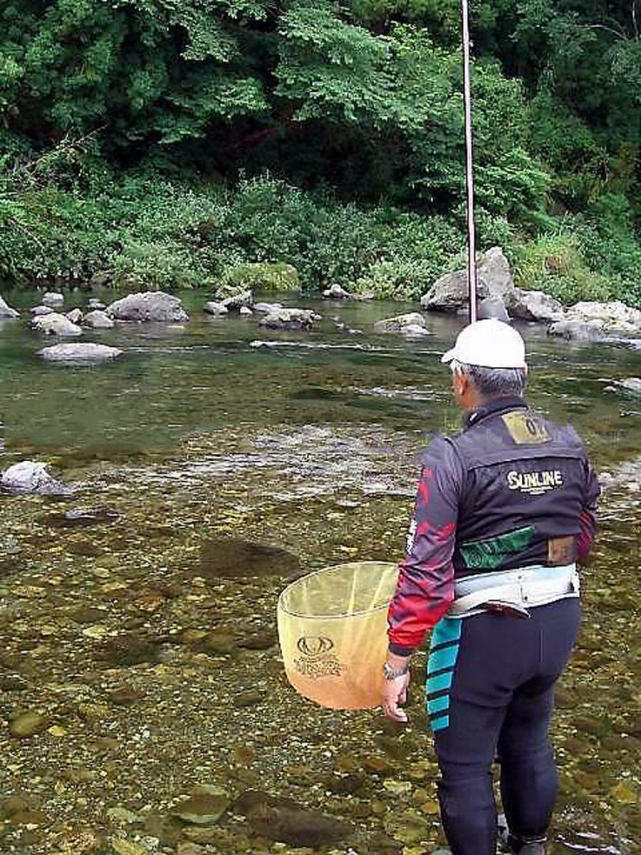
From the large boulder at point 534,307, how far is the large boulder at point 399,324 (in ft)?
9.93

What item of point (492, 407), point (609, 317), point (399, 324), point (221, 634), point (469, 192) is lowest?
point (609, 317)

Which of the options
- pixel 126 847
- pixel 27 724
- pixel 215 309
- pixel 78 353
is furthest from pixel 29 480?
pixel 215 309

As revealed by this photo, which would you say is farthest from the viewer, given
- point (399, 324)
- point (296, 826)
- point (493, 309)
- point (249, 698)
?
point (493, 309)

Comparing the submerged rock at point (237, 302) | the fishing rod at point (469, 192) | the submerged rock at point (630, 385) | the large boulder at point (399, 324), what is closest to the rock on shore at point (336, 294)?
the submerged rock at point (237, 302)

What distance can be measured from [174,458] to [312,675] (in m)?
4.62

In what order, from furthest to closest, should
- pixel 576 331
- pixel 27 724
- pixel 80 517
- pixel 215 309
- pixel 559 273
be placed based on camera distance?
1. pixel 559 273
2. pixel 215 309
3. pixel 576 331
4. pixel 80 517
5. pixel 27 724

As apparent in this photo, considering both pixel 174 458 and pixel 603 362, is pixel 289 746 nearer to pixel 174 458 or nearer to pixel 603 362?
pixel 174 458

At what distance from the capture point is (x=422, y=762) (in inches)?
132

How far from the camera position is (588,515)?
2.75 m

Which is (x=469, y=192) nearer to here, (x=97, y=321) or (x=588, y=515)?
(x=588, y=515)

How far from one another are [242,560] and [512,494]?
2.95 meters

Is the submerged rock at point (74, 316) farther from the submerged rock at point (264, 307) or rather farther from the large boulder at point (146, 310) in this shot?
the submerged rock at point (264, 307)

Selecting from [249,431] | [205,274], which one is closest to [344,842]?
[249,431]

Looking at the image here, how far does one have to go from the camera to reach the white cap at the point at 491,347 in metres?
2.50
